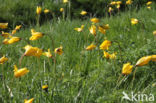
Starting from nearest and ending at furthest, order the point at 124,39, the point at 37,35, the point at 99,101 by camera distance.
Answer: the point at 99,101, the point at 37,35, the point at 124,39

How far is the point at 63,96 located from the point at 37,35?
17.8 inches

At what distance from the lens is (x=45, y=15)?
201 inches

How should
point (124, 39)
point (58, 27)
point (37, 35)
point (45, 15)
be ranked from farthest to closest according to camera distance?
point (45, 15), point (58, 27), point (124, 39), point (37, 35)

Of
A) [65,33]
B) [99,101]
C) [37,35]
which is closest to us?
[99,101]

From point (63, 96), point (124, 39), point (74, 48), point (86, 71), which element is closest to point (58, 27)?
point (74, 48)

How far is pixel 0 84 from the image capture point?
182 centimetres

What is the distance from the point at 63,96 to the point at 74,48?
123 centimetres

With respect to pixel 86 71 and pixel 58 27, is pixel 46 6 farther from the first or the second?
pixel 86 71

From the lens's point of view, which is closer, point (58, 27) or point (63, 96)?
point (63, 96)

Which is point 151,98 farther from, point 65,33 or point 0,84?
point 65,33

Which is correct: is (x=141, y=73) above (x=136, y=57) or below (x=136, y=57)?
below

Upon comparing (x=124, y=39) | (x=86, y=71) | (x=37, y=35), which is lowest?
(x=86, y=71)

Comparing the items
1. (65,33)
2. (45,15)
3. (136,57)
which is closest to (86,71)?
(136,57)

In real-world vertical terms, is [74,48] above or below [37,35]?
below
